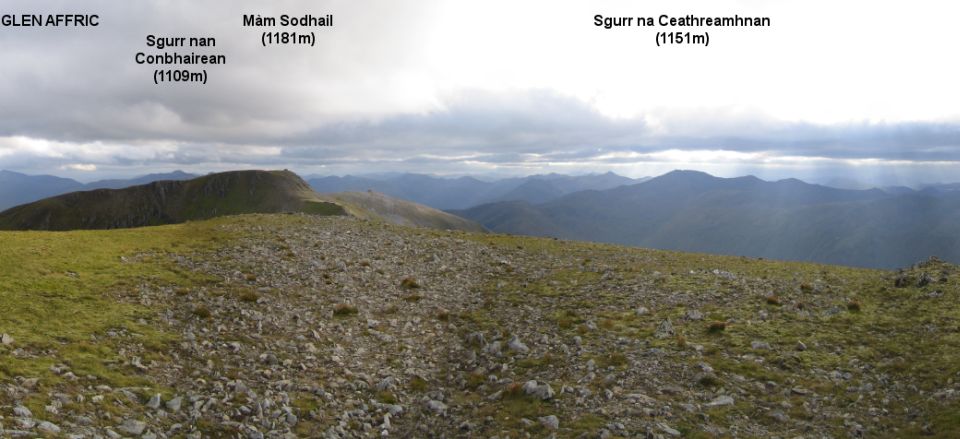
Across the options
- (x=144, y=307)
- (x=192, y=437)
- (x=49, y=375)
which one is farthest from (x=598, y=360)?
(x=144, y=307)

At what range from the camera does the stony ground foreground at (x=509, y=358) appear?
515 inches

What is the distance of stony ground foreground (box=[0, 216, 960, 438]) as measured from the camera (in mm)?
13078

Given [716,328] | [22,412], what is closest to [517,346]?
[716,328]

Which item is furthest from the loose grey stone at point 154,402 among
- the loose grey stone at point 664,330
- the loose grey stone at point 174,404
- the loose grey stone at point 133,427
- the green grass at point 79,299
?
the loose grey stone at point 664,330

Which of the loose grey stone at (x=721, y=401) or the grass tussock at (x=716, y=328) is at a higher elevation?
the grass tussock at (x=716, y=328)

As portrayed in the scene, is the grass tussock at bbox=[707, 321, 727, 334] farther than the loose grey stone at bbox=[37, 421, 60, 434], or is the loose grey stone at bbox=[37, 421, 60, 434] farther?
the grass tussock at bbox=[707, 321, 727, 334]

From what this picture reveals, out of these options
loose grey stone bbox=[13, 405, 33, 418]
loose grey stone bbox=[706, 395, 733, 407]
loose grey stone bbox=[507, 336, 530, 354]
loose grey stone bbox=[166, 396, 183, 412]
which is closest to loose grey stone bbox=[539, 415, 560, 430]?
loose grey stone bbox=[706, 395, 733, 407]

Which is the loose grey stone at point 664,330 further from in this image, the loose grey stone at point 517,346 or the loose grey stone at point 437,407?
the loose grey stone at point 437,407

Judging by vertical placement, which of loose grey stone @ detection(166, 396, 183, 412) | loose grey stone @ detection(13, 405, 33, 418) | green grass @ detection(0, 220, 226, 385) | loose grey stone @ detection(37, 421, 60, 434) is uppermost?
green grass @ detection(0, 220, 226, 385)

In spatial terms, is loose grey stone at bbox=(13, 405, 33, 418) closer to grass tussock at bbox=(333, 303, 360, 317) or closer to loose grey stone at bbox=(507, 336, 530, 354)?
grass tussock at bbox=(333, 303, 360, 317)

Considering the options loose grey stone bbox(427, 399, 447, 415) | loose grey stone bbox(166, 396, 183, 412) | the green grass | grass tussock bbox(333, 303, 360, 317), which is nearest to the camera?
loose grey stone bbox(166, 396, 183, 412)

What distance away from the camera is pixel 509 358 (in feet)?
61.1

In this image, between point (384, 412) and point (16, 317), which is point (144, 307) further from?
point (384, 412)

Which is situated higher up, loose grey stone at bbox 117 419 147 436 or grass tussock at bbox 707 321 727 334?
loose grey stone at bbox 117 419 147 436
